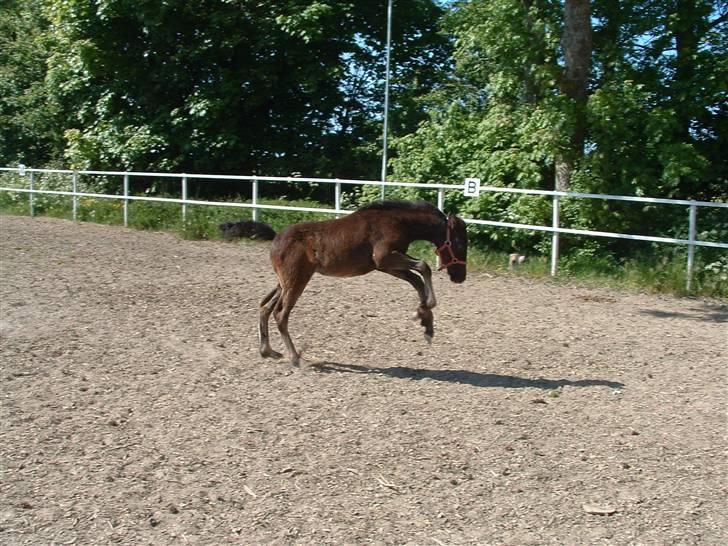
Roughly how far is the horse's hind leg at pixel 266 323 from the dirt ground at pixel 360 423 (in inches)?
5.5

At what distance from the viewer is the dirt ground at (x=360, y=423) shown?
452 cm

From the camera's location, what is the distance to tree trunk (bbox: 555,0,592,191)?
14.1 m

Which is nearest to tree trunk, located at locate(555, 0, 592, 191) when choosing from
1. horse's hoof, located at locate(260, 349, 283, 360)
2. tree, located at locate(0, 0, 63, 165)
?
horse's hoof, located at locate(260, 349, 283, 360)

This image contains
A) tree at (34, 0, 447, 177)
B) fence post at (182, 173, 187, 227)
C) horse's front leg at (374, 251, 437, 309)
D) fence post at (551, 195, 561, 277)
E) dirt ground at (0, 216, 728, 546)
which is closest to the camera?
dirt ground at (0, 216, 728, 546)

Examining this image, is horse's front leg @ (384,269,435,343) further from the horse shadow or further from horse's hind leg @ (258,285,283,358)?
horse's hind leg @ (258,285,283,358)

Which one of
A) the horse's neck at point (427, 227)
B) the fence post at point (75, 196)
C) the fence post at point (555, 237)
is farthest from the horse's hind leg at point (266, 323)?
the fence post at point (75, 196)

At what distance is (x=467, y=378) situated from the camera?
750 cm

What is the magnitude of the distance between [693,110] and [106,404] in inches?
444

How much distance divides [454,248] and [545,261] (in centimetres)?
656

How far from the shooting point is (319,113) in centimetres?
2412

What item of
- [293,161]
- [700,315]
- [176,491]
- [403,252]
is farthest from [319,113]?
[176,491]

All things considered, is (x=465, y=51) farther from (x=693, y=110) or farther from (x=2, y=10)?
(x=2, y=10)

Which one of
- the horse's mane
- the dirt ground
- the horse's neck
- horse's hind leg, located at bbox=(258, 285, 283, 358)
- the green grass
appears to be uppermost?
the horse's mane

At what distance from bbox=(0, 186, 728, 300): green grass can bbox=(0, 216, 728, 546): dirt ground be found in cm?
125
